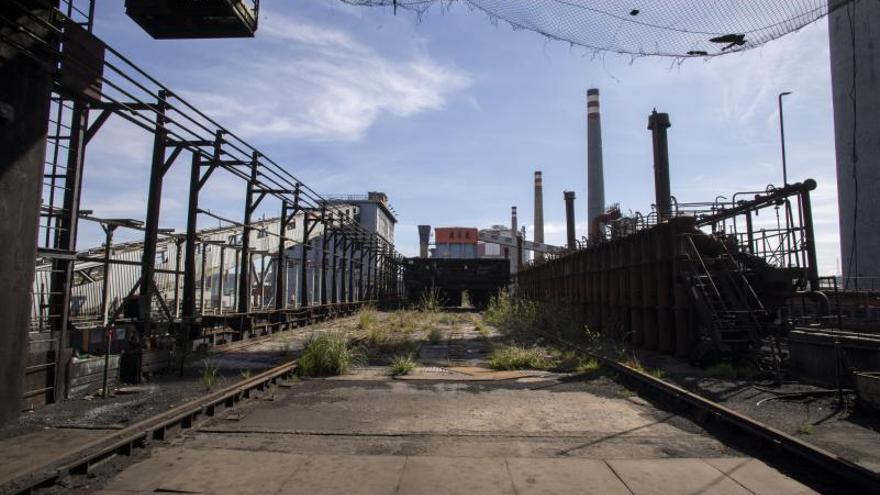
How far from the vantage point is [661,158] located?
2012 centimetres

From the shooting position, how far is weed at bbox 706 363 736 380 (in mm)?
9281

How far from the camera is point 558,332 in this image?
1625 cm

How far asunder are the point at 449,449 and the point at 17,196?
5.11 m

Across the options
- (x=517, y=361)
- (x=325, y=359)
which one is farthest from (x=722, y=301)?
(x=325, y=359)

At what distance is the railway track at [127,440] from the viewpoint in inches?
162

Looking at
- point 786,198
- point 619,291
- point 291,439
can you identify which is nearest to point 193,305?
point 291,439

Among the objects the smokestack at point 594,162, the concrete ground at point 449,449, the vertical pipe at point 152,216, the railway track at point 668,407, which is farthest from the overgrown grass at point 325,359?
the smokestack at point 594,162

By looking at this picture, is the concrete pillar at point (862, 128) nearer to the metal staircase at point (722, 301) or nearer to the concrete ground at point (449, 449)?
the metal staircase at point (722, 301)

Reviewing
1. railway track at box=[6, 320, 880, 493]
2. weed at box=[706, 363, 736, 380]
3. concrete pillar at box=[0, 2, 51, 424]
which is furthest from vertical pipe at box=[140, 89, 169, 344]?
weed at box=[706, 363, 736, 380]

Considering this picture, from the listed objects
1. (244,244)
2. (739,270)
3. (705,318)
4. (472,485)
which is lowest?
(472,485)

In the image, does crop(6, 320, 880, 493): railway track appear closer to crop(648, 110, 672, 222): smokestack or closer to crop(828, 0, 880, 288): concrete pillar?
crop(648, 110, 672, 222): smokestack

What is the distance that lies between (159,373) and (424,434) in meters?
5.45

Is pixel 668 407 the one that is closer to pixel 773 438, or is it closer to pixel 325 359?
pixel 773 438

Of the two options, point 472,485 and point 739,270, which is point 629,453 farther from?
point 739,270
